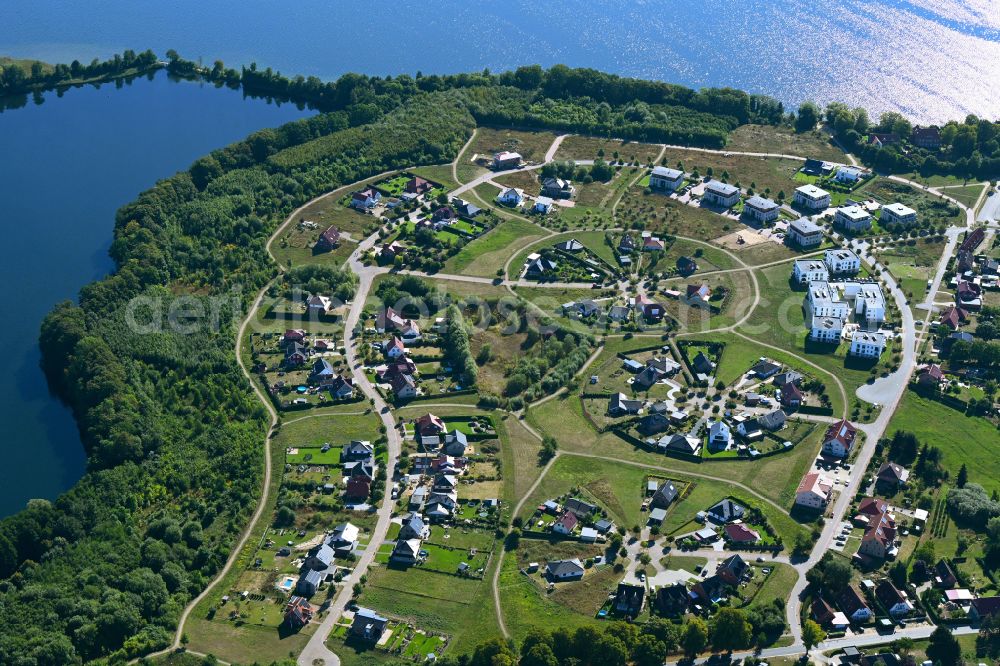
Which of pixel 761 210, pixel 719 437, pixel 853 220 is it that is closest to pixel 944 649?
pixel 719 437

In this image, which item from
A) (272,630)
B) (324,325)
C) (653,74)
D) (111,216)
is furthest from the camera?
(653,74)

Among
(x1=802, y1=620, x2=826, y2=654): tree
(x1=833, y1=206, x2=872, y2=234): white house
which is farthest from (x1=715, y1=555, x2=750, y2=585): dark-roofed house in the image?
(x1=833, y1=206, x2=872, y2=234): white house

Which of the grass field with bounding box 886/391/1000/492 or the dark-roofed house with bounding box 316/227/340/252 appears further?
the dark-roofed house with bounding box 316/227/340/252

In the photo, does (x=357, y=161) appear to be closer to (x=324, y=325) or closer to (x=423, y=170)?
(x=423, y=170)

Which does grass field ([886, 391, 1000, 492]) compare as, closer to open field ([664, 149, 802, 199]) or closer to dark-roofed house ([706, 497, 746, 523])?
dark-roofed house ([706, 497, 746, 523])

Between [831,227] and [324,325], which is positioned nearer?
[324,325]

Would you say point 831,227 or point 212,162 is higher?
A: point 831,227

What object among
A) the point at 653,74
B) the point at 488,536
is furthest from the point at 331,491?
the point at 653,74
